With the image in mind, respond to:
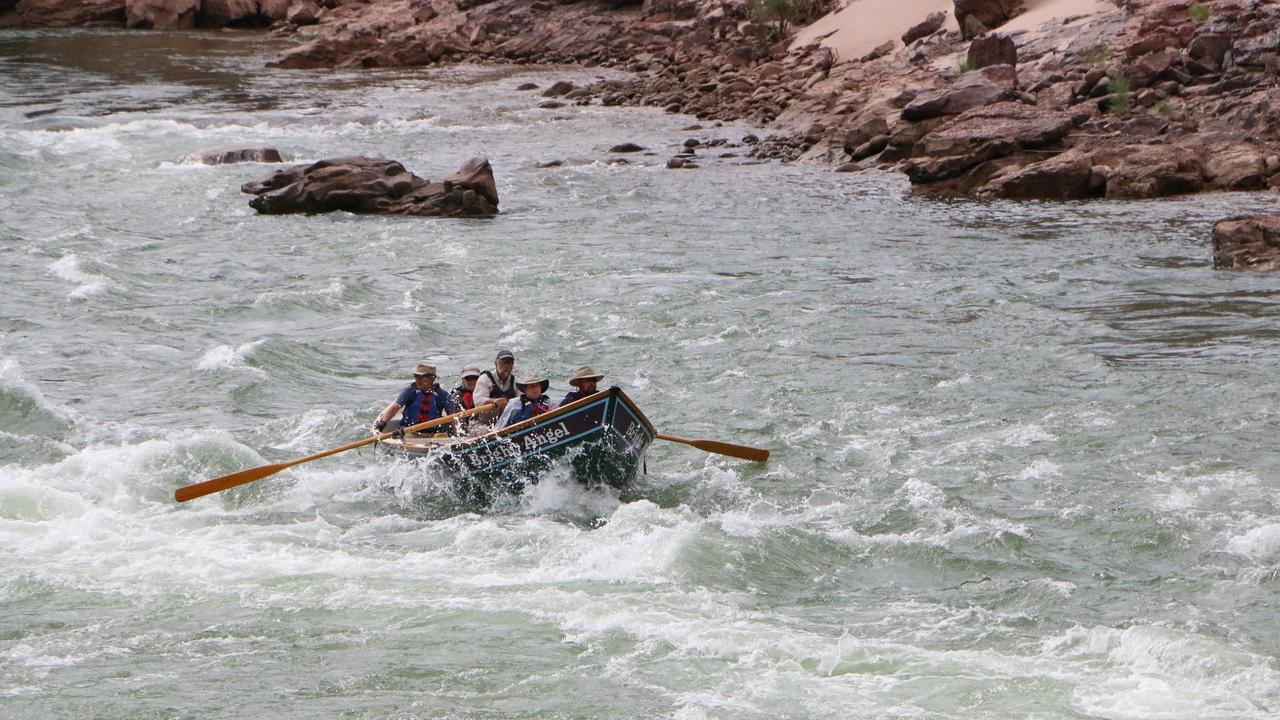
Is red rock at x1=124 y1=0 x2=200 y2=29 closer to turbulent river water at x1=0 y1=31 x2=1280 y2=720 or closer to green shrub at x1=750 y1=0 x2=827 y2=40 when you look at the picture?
green shrub at x1=750 y1=0 x2=827 y2=40

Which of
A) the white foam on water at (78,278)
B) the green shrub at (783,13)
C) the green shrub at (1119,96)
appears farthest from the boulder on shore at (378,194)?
the green shrub at (783,13)

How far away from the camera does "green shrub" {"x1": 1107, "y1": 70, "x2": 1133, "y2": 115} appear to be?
31.0 m

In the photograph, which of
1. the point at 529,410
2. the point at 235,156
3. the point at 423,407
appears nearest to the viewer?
the point at 529,410

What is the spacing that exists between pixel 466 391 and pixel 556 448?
2.03m

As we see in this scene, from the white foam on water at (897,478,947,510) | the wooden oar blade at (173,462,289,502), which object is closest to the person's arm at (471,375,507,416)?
the wooden oar blade at (173,462,289,502)

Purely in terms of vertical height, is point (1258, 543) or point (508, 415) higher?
point (508, 415)

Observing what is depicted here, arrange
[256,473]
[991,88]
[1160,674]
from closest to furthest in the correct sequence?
[1160,674], [256,473], [991,88]

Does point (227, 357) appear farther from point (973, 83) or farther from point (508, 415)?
point (973, 83)

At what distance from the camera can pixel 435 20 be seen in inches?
2689

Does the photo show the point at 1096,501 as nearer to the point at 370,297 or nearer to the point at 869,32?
the point at 370,297

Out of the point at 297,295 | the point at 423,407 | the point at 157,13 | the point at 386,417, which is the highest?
the point at 157,13

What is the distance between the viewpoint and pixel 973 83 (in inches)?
1296

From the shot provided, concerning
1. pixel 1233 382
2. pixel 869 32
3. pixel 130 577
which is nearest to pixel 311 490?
pixel 130 577

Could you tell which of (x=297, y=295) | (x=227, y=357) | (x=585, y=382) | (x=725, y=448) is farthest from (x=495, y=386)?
(x=297, y=295)
